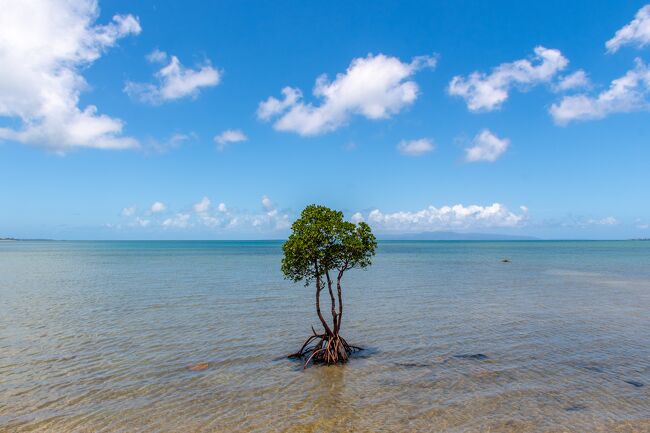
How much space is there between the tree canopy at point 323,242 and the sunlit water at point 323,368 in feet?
17.4

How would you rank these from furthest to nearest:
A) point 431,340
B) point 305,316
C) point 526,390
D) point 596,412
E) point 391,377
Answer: point 305,316
point 431,340
point 391,377
point 526,390
point 596,412

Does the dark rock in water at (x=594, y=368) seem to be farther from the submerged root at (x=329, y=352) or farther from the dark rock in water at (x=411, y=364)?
the submerged root at (x=329, y=352)

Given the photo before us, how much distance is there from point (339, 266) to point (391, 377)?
6.26m

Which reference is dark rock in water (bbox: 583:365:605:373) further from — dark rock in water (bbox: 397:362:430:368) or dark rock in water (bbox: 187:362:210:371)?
dark rock in water (bbox: 187:362:210:371)

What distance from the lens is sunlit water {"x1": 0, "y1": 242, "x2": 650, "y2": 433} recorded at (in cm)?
1529

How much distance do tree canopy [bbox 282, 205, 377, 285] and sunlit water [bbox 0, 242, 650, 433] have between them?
5313mm

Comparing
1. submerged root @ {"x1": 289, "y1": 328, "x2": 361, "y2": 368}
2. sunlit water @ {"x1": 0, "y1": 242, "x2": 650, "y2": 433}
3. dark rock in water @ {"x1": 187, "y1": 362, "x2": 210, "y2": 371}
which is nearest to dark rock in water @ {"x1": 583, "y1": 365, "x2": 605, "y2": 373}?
sunlit water @ {"x1": 0, "y1": 242, "x2": 650, "y2": 433}

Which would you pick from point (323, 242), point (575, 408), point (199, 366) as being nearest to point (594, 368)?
point (575, 408)

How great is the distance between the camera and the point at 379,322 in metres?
31.4

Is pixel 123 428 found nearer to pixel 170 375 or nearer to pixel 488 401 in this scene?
pixel 170 375

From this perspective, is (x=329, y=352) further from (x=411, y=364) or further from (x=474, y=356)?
(x=474, y=356)

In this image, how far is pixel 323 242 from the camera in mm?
21438

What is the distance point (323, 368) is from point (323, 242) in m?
6.34

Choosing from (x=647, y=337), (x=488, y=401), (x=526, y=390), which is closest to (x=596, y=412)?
(x=526, y=390)
